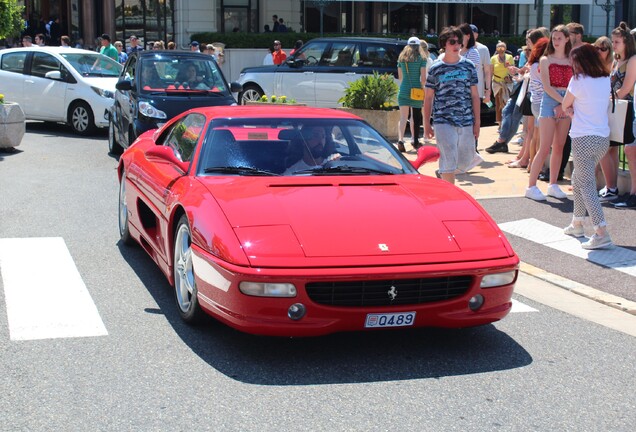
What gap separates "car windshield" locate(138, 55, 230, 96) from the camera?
1492cm

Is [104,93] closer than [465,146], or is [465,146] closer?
[465,146]

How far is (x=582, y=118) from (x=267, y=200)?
12.6ft

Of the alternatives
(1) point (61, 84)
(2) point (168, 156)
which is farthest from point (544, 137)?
(1) point (61, 84)

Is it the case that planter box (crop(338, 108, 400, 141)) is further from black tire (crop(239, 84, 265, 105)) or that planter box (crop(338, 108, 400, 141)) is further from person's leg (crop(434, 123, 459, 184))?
person's leg (crop(434, 123, 459, 184))

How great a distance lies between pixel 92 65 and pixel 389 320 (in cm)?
1474

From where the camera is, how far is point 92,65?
1892 cm

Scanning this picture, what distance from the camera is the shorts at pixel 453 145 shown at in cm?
980

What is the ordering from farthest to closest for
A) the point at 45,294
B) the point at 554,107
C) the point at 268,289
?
the point at 554,107
the point at 45,294
the point at 268,289

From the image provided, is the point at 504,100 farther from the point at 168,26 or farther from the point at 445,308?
the point at 168,26

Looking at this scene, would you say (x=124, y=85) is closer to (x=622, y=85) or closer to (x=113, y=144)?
(x=113, y=144)

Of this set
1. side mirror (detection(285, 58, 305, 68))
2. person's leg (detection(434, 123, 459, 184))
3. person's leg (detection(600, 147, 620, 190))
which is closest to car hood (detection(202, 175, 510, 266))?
person's leg (detection(434, 123, 459, 184))

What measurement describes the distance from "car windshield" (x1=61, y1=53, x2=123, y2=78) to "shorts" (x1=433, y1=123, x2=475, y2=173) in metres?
10.5

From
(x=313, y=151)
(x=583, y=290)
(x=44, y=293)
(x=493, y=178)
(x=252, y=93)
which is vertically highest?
(x=313, y=151)

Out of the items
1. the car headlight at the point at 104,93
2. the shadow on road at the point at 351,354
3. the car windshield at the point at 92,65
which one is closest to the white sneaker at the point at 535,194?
the shadow on road at the point at 351,354
